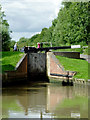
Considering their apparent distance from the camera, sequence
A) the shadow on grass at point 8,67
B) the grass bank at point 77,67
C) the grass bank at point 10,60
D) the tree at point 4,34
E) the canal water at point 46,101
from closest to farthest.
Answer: the canal water at point 46,101 < the grass bank at point 77,67 < the shadow on grass at point 8,67 < the grass bank at point 10,60 < the tree at point 4,34

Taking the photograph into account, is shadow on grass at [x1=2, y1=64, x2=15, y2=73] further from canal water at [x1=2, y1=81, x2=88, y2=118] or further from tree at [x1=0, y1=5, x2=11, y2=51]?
tree at [x1=0, y1=5, x2=11, y2=51]

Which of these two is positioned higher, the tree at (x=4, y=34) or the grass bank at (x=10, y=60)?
the tree at (x=4, y=34)

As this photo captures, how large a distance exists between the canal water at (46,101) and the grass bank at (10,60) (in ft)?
8.35

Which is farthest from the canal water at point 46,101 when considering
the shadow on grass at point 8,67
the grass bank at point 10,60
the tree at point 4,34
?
the tree at point 4,34

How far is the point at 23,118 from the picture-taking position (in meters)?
9.47

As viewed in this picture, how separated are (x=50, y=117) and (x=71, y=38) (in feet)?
75.6

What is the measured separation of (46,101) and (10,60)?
8.67m

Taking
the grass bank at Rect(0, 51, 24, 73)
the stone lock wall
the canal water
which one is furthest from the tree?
the canal water

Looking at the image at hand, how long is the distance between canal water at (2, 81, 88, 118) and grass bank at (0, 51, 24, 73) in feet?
8.35

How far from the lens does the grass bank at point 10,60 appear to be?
19153 millimetres

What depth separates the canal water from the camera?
400 inches

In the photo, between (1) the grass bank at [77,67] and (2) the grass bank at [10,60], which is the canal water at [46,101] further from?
(2) the grass bank at [10,60]

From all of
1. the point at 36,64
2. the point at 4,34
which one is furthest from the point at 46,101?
the point at 4,34

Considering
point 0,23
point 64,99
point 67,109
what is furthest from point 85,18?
point 67,109
